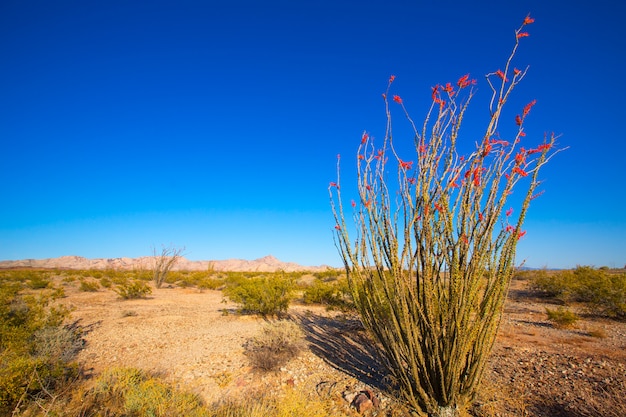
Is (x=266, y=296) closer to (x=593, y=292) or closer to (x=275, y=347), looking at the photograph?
(x=275, y=347)

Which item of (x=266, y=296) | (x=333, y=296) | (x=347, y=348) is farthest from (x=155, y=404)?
(x=333, y=296)

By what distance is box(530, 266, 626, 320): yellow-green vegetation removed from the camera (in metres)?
7.77

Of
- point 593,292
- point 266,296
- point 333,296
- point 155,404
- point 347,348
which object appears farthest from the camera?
point 333,296

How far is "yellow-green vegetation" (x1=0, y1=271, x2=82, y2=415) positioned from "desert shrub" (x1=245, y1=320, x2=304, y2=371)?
256 cm

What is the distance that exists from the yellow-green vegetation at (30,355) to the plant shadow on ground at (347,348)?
3.72 meters

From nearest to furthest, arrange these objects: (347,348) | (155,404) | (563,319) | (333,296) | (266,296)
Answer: (155,404) < (347,348) < (563,319) < (266,296) < (333,296)

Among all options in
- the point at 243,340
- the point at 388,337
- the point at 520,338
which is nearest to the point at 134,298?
the point at 243,340

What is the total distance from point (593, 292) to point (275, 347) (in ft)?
32.7

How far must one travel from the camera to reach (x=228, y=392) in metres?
3.99

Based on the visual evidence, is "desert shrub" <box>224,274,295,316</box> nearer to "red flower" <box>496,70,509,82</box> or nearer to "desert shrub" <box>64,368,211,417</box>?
"desert shrub" <box>64,368,211,417</box>

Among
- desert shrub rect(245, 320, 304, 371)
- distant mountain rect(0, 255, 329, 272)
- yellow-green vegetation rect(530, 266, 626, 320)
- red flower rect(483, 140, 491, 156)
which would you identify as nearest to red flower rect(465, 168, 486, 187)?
red flower rect(483, 140, 491, 156)

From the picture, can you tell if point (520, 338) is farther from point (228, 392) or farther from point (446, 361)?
point (228, 392)

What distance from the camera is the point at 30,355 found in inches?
173

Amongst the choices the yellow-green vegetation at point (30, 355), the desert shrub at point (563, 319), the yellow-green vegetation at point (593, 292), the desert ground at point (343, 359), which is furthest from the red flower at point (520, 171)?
the yellow-green vegetation at point (593, 292)
